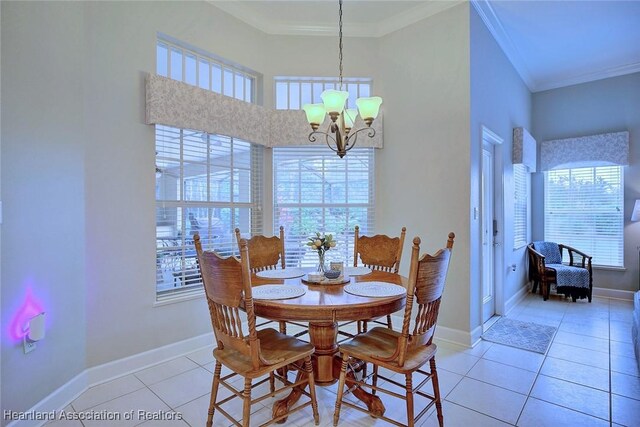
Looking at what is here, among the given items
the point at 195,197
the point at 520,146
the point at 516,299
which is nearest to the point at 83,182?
the point at 195,197

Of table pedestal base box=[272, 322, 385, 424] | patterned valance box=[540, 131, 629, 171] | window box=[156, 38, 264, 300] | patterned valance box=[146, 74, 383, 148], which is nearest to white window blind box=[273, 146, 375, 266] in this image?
patterned valance box=[146, 74, 383, 148]

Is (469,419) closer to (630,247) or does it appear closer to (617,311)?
(617,311)

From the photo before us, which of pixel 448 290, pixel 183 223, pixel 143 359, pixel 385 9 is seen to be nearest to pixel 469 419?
pixel 448 290

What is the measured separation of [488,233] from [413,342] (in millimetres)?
2653

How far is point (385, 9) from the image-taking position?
11.4 ft

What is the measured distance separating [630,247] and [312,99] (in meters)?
5.01

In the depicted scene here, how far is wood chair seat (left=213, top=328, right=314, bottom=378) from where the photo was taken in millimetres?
1733

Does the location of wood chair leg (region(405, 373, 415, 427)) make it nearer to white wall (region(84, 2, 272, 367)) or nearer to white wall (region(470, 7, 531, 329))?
white wall (region(470, 7, 531, 329))

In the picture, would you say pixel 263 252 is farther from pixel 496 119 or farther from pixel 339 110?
pixel 496 119

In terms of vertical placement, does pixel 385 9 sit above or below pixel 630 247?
above

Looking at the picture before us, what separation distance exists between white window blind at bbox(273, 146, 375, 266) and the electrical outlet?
7.40 ft

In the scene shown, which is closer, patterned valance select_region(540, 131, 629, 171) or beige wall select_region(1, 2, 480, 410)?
beige wall select_region(1, 2, 480, 410)

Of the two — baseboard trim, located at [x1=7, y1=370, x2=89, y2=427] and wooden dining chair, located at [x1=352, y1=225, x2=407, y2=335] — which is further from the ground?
wooden dining chair, located at [x1=352, y1=225, x2=407, y2=335]

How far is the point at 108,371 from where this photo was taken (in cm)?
253
